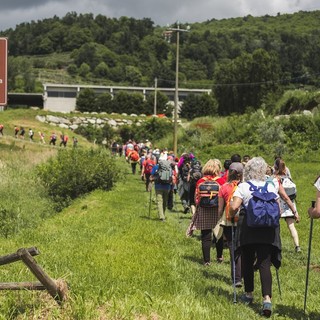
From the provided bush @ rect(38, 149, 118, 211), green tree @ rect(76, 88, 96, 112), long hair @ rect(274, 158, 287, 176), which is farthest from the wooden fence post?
green tree @ rect(76, 88, 96, 112)

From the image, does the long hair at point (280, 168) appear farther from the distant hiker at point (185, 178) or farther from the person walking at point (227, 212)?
the distant hiker at point (185, 178)

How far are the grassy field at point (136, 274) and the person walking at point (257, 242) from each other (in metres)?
0.30

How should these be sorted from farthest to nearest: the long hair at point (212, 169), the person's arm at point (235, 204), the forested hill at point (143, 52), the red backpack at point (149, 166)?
the forested hill at point (143, 52)
the red backpack at point (149, 166)
the long hair at point (212, 169)
the person's arm at point (235, 204)

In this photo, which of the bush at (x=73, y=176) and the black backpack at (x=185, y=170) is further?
the bush at (x=73, y=176)

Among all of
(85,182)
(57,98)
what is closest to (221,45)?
(57,98)

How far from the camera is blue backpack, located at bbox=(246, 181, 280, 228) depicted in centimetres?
608

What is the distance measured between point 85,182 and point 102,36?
569ft

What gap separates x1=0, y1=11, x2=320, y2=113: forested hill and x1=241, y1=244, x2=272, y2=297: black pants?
79.7 m

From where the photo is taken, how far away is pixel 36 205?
18125 millimetres

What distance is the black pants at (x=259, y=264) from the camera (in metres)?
6.17

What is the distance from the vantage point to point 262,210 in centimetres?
610

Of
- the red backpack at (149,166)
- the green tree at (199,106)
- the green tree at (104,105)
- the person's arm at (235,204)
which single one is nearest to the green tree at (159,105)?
the green tree at (199,106)

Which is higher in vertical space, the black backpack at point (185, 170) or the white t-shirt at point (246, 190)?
the white t-shirt at point (246, 190)

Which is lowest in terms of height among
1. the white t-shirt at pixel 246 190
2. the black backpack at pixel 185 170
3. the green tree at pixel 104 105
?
the black backpack at pixel 185 170
